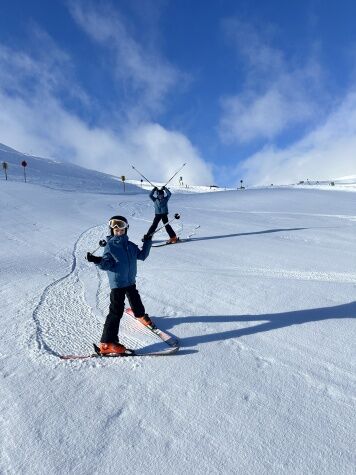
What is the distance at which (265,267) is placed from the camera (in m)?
7.52

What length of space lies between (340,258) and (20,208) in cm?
1338

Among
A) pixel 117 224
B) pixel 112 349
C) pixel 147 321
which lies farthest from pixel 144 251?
pixel 112 349

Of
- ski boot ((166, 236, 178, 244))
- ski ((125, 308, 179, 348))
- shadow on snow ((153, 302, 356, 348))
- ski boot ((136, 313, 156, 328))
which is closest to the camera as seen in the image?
ski ((125, 308, 179, 348))

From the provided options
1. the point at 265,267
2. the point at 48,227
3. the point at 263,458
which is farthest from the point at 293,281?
the point at 48,227

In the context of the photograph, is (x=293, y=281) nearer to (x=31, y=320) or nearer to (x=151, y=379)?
(x=151, y=379)

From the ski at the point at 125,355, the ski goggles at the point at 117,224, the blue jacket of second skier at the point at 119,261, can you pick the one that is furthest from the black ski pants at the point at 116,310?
Result: the ski goggles at the point at 117,224

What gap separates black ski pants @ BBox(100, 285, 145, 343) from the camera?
4.19 m

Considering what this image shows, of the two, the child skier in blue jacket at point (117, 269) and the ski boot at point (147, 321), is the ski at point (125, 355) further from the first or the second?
the ski boot at point (147, 321)

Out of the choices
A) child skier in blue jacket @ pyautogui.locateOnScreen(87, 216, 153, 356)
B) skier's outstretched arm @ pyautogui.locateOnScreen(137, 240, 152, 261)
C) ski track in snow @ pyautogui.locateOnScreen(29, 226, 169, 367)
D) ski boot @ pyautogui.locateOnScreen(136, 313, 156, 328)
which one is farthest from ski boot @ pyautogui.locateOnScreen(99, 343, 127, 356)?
skier's outstretched arm @ pyautogui.locateOnScreen(137, 240, 152, 261)

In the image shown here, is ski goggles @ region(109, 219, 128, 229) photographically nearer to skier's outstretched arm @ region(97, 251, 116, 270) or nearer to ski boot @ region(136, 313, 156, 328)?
skier's outstretched arm @ region(97, 251, 116, 270)

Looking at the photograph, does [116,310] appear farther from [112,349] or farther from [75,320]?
[75,320]

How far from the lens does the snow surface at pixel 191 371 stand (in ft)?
8.76

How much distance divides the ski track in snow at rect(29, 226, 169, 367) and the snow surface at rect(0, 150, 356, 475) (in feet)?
0.08

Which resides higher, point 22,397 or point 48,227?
point 48,227
